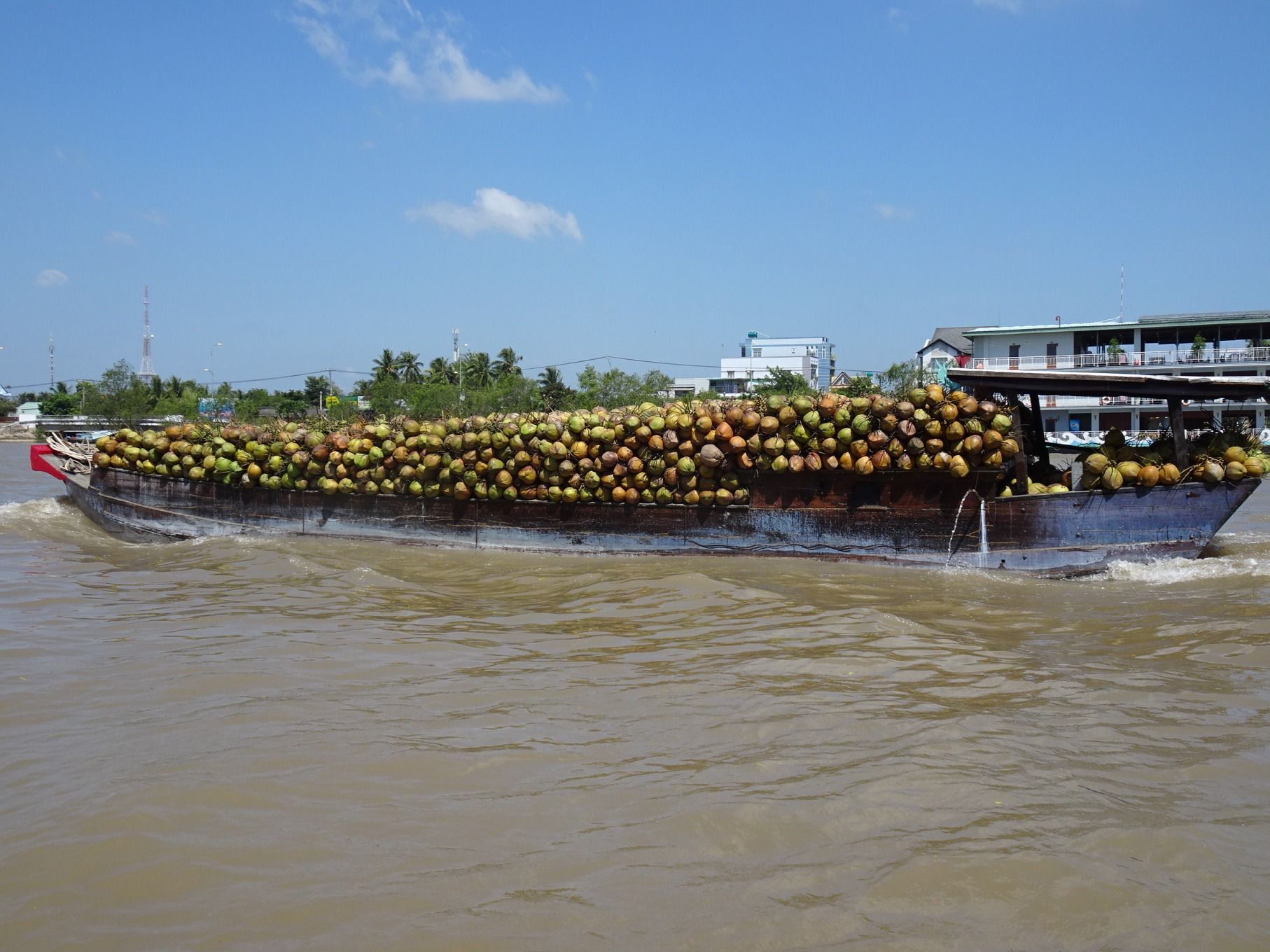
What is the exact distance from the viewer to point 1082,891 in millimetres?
2977

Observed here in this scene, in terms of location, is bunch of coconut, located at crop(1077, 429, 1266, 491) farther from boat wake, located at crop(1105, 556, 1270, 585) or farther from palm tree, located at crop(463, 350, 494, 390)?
palm tree, located at crop(463, 350, 494, 390)

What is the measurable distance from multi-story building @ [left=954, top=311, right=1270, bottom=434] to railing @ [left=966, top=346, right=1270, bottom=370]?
0.03 meters

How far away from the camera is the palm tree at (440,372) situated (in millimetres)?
72062

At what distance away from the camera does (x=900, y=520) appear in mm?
9359

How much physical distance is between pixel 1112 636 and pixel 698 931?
504cm

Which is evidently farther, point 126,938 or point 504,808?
point 504,808

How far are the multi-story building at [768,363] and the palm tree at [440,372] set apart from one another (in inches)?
753

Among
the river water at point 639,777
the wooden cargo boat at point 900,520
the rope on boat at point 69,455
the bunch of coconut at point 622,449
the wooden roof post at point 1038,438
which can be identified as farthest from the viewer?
the rope on boat at point 69,455

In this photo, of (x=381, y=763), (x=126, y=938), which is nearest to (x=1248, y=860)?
(x=381, y=763)

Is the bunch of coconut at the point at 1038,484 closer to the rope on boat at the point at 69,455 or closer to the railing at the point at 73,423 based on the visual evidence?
the rope on boat at the point at 69,455

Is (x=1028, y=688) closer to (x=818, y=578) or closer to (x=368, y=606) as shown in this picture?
(x=818, y=578)

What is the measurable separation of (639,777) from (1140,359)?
150 ft

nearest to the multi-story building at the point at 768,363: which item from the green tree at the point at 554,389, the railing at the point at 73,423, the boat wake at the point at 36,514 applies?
the green tree at the point at 554,389

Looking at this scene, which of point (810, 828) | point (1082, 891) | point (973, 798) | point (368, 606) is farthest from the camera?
point (368, 606)
